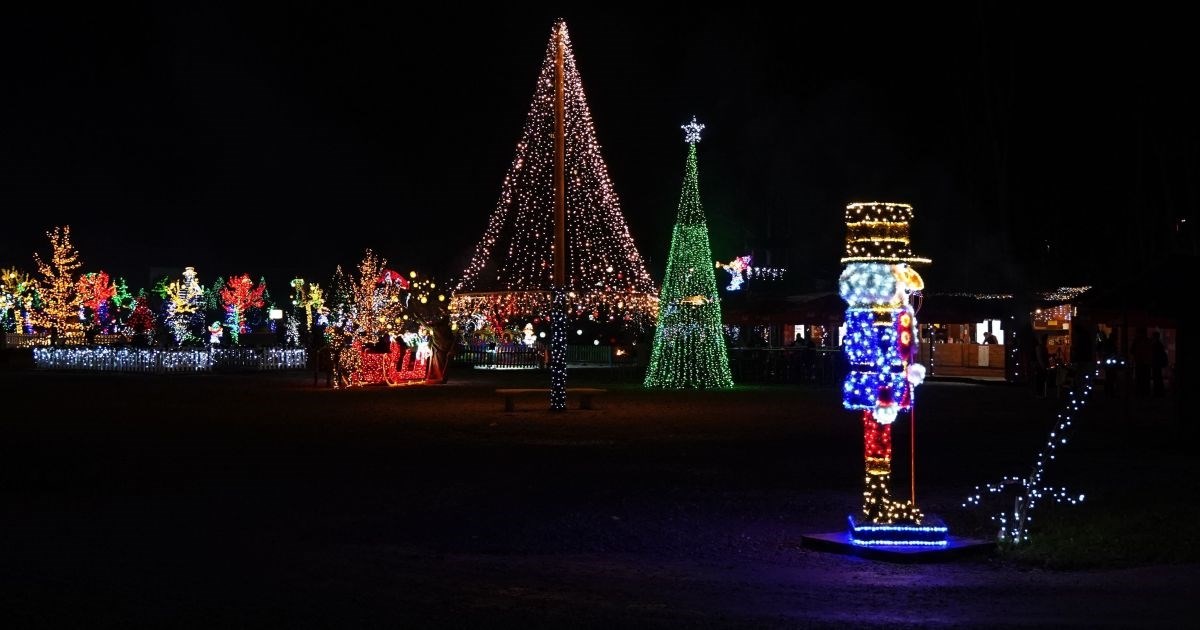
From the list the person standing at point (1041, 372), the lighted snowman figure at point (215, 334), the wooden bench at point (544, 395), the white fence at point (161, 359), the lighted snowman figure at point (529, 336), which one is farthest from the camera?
the lighted snowman figure at point (215, 334)

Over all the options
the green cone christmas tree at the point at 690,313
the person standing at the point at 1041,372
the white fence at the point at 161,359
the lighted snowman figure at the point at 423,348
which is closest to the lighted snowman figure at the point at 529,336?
the white fence at the point at 161,359

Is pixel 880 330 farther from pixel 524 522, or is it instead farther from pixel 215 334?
pixel 215 334

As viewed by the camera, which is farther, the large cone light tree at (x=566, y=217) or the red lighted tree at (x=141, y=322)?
the red lighted tree at (x=141, y=322)

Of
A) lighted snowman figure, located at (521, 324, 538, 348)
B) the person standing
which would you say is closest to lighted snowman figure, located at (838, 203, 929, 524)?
the person standing

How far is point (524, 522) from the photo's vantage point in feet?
37.3

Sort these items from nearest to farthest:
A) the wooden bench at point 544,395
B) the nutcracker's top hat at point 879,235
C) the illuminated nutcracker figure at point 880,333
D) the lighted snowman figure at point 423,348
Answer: the illuminated nutcracker figure at point 880,333
the nutcracker's top hat at point 879,235
the wooden bench at point 544,395
the lighted snowman figure at point 423,348

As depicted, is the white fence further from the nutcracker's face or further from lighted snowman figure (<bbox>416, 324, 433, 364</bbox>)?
the nutcracker's face

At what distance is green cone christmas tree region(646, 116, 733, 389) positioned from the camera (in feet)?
109

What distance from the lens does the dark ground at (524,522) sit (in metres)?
7.95

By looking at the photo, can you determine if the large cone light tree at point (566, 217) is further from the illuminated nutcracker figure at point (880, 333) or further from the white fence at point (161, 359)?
the illuminated nutcracker figure at point (880, 333)

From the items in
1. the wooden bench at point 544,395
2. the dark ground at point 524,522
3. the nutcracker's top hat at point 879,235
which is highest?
the nutcracker's top hat at point 879,235

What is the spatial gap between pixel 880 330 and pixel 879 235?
29.4 inches

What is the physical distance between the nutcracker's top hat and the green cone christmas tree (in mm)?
22310

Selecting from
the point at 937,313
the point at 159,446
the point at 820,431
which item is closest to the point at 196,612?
the point at 159,446
